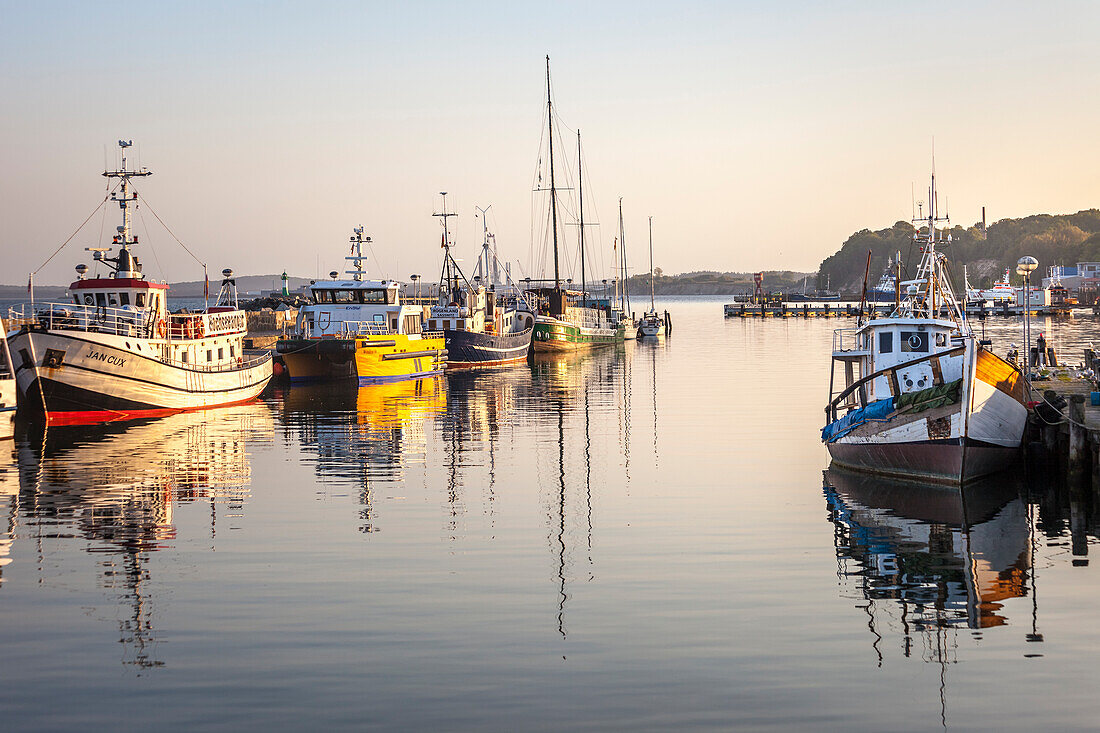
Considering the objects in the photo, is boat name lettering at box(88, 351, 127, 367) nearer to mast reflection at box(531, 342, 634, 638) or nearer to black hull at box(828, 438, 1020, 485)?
mast reflection at box(531, 342, 634, 638)

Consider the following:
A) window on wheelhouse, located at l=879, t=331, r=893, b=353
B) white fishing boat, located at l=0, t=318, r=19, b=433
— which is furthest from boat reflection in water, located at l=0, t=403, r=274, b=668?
window on wheelhouse, located at l=879, t=331, r=893, b=353

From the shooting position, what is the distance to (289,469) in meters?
30.7

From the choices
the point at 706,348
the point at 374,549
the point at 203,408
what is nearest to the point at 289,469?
the point at 374,549

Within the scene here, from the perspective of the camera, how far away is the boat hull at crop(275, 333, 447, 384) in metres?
57.6

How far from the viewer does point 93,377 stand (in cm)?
4016

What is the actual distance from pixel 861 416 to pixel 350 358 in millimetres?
35571

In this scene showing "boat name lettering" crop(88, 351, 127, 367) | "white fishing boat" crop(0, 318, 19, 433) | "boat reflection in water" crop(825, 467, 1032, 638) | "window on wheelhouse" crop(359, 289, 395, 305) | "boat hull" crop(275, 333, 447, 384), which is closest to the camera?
"boat reflection in water" crop(825, 467, 1032, 638)

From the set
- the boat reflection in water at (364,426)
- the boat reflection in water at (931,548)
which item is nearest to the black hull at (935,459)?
the boat reflection in water at (931,548)

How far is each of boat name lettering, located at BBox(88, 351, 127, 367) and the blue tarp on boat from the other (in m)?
26.3

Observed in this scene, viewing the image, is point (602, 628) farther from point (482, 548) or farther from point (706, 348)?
point (706, 348)

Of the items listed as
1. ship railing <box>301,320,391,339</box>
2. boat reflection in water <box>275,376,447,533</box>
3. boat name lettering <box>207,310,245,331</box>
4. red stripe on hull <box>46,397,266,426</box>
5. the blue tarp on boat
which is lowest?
boat reflection in water <box>275,376,447,533</box>

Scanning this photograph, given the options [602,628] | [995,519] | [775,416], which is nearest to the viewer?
[602,628]

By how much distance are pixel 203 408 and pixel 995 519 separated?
3334 centimetres

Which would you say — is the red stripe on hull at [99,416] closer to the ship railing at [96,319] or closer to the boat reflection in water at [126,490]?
the boat reflection in water at [126,490]
